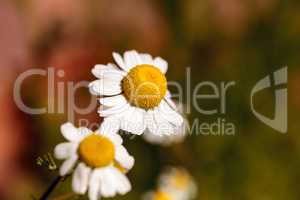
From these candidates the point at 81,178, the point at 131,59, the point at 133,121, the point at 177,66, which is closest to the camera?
the point at 81,178

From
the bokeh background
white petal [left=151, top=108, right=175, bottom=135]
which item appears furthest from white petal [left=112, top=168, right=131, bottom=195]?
the bokeh background

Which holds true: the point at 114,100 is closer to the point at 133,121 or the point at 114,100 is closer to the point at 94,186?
the point at 133,121

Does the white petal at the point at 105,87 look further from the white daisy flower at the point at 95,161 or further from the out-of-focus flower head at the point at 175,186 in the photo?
the out-of-focus flower head at the point at 175,186

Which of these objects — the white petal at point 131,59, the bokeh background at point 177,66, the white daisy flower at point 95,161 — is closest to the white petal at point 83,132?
the white daisy flower at point 95,161

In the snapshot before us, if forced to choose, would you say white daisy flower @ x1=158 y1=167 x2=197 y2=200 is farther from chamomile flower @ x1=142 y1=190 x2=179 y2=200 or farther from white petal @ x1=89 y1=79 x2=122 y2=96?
white petal @ x1=89 y1=79 x2=122 y2=96

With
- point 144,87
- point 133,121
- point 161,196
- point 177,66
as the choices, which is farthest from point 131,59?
point 177,66

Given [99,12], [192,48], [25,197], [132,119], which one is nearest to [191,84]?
[192,48]

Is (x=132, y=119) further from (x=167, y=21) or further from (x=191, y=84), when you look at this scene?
(x=167, y=21)

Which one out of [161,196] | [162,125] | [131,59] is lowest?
[161,196]
